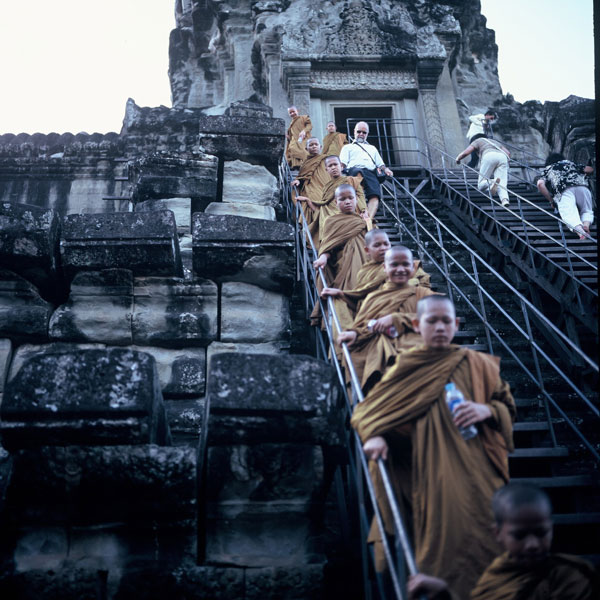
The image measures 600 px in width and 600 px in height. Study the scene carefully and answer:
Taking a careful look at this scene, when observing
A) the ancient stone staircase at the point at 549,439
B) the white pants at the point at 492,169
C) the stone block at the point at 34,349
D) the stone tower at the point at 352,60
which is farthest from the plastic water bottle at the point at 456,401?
the stone tower at the point at 352,60

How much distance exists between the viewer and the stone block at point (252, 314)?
3.79m

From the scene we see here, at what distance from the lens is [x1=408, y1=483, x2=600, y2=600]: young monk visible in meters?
1.78

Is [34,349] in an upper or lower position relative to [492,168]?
lower

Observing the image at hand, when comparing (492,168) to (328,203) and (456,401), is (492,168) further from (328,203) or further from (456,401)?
(456,401)

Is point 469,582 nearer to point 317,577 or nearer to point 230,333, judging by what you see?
point 317,577

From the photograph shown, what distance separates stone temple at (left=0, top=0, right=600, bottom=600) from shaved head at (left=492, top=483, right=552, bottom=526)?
26.6 inches

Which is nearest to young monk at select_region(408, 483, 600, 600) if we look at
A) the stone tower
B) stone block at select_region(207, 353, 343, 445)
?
stone block at select_region(207, 353, 343, 445)

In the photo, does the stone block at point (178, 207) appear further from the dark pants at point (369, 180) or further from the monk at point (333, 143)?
the monk at point (333, 143)

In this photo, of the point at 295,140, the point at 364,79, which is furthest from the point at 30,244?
the point at 364,79

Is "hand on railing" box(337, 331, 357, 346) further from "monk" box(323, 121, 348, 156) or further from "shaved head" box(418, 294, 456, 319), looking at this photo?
"monk" box(323, 121, 348, 156)

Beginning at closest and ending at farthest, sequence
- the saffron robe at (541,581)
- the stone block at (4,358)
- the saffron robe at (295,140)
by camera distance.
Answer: the saffron robe at (541,581) < the stone block at (4,358) < the saffron robe at (295,140)

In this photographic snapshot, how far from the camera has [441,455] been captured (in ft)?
7.27

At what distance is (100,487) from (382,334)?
1687 mm

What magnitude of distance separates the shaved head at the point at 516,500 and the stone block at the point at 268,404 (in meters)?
0.74
